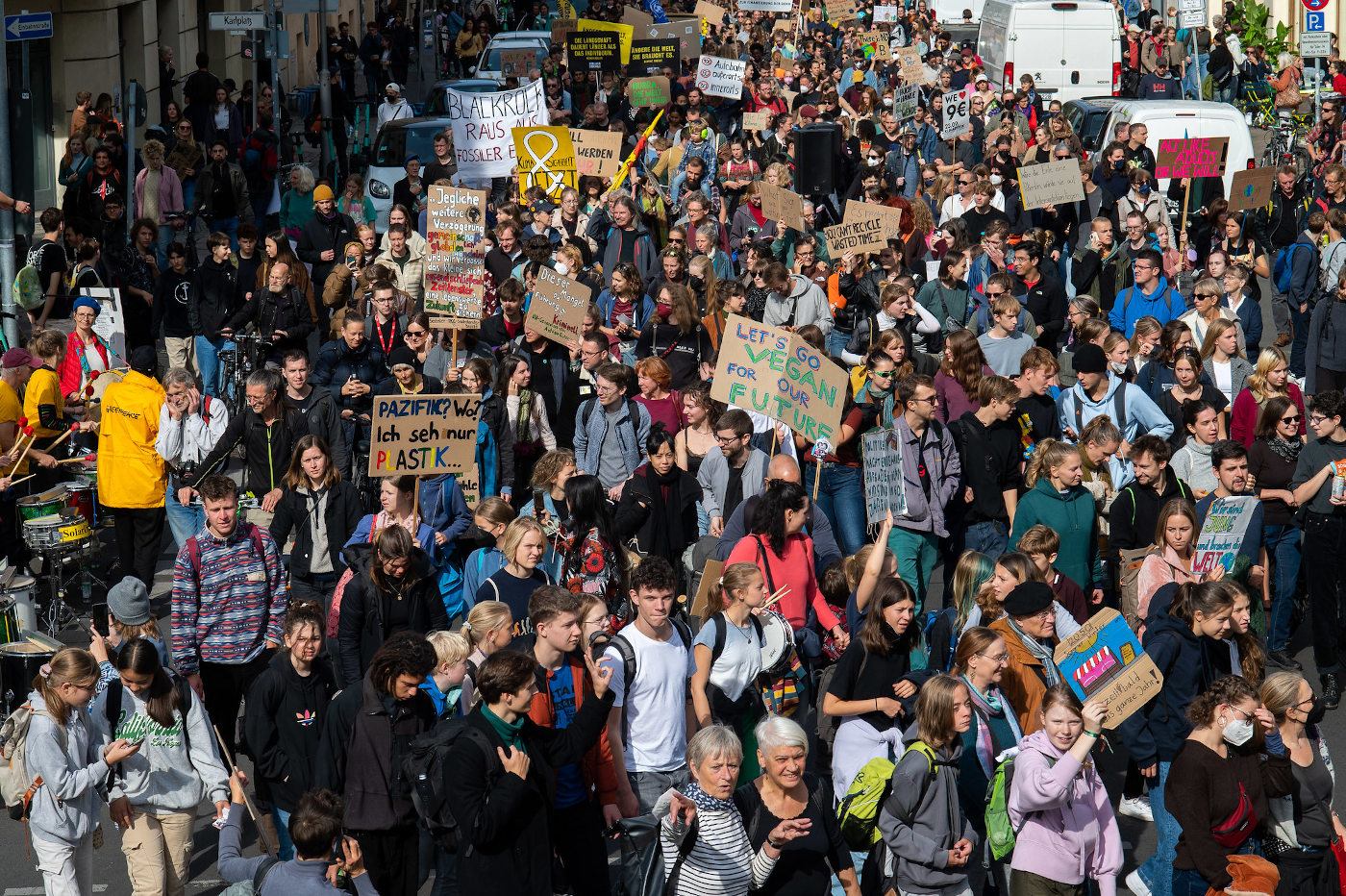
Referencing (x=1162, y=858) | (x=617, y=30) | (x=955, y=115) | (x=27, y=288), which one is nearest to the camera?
(x=1162, y=858)

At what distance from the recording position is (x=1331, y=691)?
9.97m

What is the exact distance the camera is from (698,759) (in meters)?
6.13

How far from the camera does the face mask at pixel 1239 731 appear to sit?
21.8ft

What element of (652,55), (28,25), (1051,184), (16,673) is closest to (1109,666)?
(16,673)

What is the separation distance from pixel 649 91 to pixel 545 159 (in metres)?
6.87

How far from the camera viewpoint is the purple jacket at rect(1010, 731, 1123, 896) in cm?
646

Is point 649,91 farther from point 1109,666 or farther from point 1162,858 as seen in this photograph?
point 1162,858

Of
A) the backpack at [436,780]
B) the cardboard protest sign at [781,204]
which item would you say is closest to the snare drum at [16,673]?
the backpack at [436,780]

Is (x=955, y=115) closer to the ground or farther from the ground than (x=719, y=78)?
closer to the ground

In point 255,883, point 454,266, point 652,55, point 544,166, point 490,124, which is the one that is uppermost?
point 652,55

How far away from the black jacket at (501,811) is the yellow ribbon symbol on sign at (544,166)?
477 inches

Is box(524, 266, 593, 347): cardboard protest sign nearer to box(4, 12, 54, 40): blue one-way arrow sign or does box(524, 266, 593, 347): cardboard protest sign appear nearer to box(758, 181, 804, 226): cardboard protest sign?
box(758, 181, 804, 226): cardboard protest sign

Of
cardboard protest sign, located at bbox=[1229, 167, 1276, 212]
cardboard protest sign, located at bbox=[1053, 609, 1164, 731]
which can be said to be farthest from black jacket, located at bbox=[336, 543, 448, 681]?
cardboard protest sign, located at bbox=[1229, 167, 1276, 212]

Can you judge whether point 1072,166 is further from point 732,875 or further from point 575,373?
point 732,875
